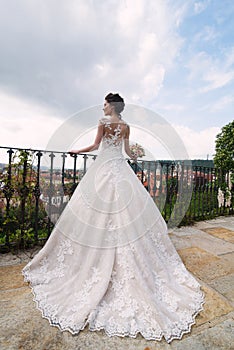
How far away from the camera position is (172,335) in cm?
121

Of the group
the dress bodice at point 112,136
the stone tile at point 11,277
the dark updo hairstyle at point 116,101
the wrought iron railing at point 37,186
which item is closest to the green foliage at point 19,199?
the wrought iron railing at point 37,186

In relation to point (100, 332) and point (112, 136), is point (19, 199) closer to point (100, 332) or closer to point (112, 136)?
point (112, 136)

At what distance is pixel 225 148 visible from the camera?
6008mm

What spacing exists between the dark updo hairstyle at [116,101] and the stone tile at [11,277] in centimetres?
188

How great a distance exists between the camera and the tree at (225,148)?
5.72 m

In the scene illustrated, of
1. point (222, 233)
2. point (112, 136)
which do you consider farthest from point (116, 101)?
point (222, 233)

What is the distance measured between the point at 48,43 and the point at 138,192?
2715 millimetres

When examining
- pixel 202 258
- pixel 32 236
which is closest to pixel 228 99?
pixel 202 258

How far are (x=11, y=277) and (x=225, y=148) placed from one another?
632 cm

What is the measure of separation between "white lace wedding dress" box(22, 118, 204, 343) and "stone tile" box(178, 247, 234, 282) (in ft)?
1.23

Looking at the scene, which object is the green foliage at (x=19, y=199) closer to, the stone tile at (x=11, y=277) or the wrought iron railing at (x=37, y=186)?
the wrought iron railing at (x=37, y=186)

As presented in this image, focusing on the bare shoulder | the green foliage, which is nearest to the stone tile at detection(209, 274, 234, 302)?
the bare shoulder

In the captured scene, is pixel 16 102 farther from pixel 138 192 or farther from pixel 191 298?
pixel 191 298

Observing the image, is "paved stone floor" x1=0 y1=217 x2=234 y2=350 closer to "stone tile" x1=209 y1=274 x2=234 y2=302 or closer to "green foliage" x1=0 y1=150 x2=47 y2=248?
"stone tile" x1=209 y1=274 x2=234 y2=302
